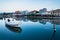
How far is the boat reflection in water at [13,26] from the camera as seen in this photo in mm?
2801

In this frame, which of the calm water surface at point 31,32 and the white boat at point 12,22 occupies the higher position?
the white boat at point 12,22

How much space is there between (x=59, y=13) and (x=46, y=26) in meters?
0.42

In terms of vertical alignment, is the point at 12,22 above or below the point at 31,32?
above

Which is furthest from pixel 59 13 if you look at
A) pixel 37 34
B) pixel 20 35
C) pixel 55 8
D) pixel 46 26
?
pixel 20 35

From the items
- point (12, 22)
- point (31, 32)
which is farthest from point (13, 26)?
point (31, 32)

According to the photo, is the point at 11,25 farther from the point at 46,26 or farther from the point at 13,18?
the point at 46,26

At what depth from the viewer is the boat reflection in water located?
280cm

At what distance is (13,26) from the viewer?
2.82 meters

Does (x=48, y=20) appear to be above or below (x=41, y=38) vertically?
above

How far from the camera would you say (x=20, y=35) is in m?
2.82

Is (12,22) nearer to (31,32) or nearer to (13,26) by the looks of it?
(13,26)

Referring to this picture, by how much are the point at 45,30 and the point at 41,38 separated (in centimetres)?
19

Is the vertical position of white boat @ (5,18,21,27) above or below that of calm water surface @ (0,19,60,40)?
above

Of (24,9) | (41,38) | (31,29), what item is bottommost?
(41,38)
